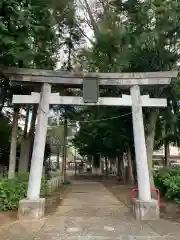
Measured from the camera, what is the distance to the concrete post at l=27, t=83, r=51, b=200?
23.7 ft

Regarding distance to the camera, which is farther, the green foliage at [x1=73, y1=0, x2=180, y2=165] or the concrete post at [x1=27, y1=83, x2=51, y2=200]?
→ the green foliage at [x1=73, y1=0, x2=180, y2=165]

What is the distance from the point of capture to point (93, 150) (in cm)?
2488

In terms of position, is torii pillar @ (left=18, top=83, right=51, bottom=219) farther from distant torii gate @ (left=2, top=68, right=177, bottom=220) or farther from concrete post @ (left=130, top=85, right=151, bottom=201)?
concrete post @ (left=130, top=85, right=151, bottom=201)

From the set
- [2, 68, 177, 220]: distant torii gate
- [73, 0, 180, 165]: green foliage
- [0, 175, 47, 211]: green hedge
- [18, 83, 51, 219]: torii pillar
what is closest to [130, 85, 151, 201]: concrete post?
[2, 68, 177, 220]: distant torii gate

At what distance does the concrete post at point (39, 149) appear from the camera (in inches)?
284

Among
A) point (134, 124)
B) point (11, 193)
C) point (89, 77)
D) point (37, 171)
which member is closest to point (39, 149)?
point (37, 171)

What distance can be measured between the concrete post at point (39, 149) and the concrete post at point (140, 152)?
2.60 m

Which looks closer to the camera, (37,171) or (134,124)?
(37,171)

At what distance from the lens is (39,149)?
24.2 ft

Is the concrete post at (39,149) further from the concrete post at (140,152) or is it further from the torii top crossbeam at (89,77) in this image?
the concrete post at (140,152)

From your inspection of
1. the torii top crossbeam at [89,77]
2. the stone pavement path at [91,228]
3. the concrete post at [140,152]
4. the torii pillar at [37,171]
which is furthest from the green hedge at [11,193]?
the concrete post at [140,152]

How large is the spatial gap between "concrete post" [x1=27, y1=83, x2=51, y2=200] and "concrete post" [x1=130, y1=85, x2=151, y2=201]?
260 cm

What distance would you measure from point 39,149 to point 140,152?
2872 mm

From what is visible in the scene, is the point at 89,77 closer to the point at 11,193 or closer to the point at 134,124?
the point at 134,124
